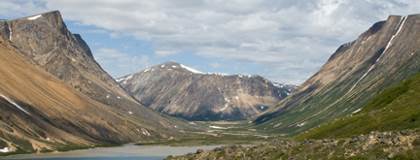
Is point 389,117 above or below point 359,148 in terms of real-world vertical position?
above

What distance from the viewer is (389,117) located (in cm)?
9731

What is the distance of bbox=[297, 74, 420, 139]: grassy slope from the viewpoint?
88688 mm

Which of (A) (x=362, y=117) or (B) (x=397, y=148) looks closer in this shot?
(B) (x=397, y=148)

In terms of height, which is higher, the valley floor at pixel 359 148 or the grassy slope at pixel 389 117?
the grassy slope at pixel 389 117

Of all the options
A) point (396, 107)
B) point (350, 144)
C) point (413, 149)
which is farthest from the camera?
point (396, 107)

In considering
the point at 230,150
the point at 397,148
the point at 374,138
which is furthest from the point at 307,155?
the point at 230,150

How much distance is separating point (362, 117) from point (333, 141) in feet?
182

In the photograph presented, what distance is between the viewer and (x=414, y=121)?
83.3 metres

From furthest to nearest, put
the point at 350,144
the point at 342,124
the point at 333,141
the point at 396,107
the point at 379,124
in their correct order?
the point at 342,124
the point at 396,107
the point at 379,124
the point at 333,141
the point at 350,144

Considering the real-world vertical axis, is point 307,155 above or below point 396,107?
below

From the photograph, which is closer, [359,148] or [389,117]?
[359,148]

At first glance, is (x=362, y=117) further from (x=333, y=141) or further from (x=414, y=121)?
(x=333, y=141)

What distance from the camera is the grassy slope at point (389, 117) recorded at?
88.7 metres

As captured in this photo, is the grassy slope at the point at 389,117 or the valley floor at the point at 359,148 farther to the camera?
the grassy slope at the point at 389,117
